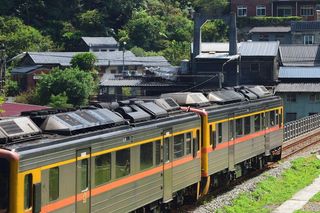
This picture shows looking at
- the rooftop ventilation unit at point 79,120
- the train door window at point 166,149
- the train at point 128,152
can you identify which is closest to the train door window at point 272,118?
the train at point 128,152

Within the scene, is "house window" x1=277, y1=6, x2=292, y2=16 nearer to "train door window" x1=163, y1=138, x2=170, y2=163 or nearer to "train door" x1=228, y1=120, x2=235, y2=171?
"train door" x1=228, y1=120, x2=235, y2=171

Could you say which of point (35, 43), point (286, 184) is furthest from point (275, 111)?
point (35, 43)

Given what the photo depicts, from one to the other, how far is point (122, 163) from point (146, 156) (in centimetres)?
125

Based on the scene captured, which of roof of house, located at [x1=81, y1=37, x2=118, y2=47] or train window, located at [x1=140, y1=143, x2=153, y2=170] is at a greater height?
roof of house, located at [x1=81, y1=37, x2=118, y2=47]

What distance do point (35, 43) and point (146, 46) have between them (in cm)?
1441

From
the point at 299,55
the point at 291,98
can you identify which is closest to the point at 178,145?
the point at 291,98

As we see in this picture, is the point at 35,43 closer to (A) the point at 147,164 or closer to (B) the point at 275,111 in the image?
(B) the point at 275,111

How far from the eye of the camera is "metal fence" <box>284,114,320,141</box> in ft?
111

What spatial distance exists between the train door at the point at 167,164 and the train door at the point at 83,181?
3.66 meters

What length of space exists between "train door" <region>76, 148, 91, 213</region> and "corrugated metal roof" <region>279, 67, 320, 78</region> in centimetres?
4107

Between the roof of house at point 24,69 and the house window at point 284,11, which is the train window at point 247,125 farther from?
the house window at point 284,11

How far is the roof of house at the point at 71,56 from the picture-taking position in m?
66.9

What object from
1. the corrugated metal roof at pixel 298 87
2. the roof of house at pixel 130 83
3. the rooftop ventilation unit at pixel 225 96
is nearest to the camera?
the rooftop ventilation unit at pixel 225 96

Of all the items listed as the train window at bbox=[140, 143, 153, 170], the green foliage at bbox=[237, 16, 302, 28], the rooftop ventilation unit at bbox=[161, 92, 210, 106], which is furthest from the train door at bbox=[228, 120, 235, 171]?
the green foliage at bbox=[237, 16, 302, 28]
